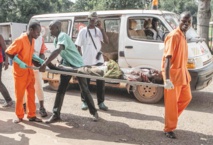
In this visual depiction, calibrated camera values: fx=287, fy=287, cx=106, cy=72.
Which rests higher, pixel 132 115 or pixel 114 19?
pixel 114 19

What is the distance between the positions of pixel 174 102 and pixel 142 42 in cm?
231

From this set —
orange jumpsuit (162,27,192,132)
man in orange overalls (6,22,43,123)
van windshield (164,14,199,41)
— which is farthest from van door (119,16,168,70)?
man in orange overalls (6,22,43,123)

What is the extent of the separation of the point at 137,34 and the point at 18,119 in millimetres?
3080

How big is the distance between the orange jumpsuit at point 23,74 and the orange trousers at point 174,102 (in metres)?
2.25

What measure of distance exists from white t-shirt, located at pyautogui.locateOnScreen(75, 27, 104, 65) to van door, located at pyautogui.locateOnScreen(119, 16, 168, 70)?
35.3 inches

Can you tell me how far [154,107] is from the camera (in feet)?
19.4

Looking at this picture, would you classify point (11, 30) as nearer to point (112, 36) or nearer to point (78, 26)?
point (78, 26)

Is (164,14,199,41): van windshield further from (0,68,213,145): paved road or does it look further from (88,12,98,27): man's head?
(88,12,98,27): man's head

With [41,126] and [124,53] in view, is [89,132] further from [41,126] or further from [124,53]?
[124,53]

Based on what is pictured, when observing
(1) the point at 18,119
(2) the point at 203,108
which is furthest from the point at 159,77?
(1) the point at 18,119

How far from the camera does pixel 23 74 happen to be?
4.71 m

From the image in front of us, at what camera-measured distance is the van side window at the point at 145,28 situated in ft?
20.1

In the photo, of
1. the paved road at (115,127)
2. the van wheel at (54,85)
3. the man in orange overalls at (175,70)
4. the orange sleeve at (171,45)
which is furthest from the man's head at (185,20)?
the van wheel at (54,85)

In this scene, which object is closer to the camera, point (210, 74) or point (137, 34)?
point (210, 74)
